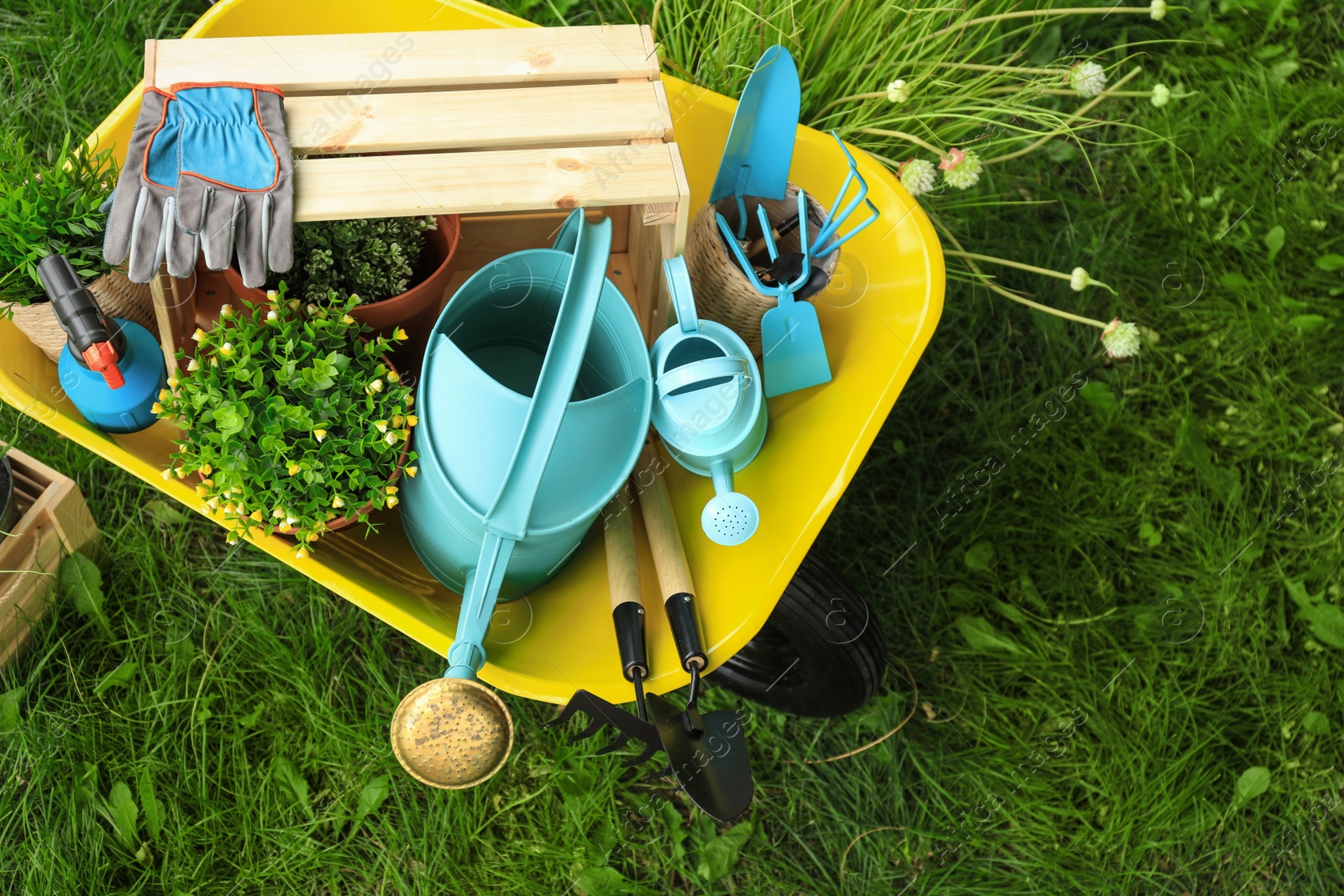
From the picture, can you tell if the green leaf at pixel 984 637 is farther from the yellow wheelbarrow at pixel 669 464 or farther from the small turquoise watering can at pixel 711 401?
the small turquoise watering can at pixel 711 401

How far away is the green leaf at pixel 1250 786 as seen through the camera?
62.0 inches

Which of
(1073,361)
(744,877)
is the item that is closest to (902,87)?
(1073,361)

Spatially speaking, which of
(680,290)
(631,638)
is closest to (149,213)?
(680,290)

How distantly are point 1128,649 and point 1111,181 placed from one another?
99cm

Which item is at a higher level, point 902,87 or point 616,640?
point 902,87

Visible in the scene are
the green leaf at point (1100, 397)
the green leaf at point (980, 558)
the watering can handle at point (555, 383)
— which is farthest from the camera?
the green leaf at point (1100, 397)

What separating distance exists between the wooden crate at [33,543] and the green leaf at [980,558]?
1.52 metres

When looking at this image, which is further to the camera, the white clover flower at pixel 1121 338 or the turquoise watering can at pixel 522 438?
the white clover flower at pixel 1121 338

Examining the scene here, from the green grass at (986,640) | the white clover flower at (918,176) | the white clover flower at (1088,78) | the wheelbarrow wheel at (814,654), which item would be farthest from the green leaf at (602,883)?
the white clover flower at (1088,78)

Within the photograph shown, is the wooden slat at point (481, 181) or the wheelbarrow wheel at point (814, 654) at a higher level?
the wooden slat at point (481, 181)

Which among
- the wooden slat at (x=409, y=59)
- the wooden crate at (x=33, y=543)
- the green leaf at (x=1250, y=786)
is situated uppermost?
the wooden slat at (x=409, y=59)

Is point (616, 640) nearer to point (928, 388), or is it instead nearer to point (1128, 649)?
point (928, 388)

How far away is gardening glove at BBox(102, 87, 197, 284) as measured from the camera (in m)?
0.85

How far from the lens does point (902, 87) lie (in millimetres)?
1333
